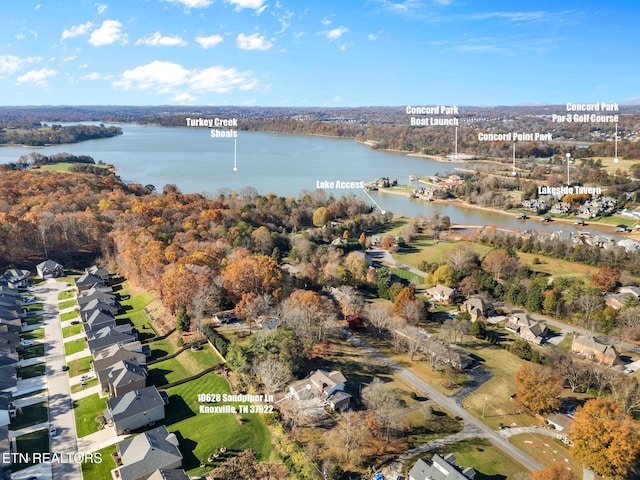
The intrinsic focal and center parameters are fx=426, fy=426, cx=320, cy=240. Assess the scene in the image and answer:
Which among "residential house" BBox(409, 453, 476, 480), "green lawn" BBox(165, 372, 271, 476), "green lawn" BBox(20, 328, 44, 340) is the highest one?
"green lawn" BBox(20, 328, 44, 340)

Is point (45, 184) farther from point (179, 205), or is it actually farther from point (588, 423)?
point (588, 423)

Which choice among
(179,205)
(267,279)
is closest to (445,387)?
(267,279)

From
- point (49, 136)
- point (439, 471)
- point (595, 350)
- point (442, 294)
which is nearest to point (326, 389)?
point (439, 471)

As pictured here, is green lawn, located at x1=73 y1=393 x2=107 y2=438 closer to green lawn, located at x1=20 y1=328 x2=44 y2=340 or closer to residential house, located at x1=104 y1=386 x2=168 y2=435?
residential house, located at x1=104 y1=386 x2=168 y2=435

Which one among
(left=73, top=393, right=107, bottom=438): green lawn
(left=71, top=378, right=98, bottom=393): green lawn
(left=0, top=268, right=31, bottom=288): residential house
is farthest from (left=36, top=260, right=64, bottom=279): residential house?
(left=73, top=393, right=107, bottom=438): green lawn

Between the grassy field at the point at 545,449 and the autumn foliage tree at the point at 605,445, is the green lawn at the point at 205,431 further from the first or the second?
the autumn foliage tree at the point at 605,445

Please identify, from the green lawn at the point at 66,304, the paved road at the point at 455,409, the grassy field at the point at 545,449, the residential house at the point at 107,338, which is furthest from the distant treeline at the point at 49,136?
the grassy field at the point at 545,449

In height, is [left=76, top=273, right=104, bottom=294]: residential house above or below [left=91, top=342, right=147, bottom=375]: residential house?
above
